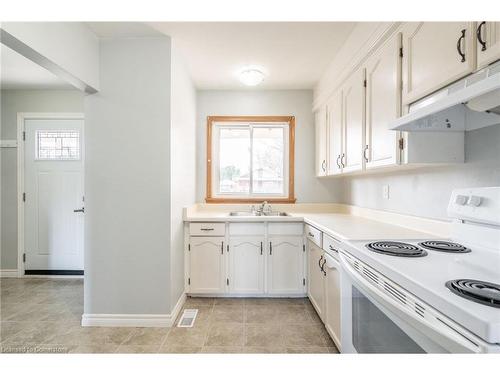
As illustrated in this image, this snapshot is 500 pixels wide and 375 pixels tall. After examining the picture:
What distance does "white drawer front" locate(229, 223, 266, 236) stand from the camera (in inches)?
104

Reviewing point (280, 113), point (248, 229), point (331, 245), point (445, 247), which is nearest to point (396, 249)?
point (445, 247)

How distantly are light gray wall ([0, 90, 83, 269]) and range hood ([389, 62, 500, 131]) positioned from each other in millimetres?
3679

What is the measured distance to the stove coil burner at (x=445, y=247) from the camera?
1.16 meters

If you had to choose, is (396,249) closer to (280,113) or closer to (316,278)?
(316,278)

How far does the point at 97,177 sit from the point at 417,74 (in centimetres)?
237

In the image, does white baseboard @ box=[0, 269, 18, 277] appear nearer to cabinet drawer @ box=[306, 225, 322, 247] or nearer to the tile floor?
the tile floor

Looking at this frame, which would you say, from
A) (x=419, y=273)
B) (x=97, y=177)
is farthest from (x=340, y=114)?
(x=97, y=177)

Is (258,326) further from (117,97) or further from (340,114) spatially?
(117,97)

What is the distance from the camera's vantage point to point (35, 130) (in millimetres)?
3223

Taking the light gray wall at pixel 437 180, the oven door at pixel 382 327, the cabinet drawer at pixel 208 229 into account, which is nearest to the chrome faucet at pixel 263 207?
the cabinet drawer at pixel 208 229

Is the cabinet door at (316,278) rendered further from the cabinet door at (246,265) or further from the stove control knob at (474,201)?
the stove control knob at (474,201)

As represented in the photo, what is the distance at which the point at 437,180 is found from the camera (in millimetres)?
1599

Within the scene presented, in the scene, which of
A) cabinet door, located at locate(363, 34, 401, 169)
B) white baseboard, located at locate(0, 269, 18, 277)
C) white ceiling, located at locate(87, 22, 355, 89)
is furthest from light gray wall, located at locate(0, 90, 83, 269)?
cabinet door, located at locate(363, 34, 401, 169)
